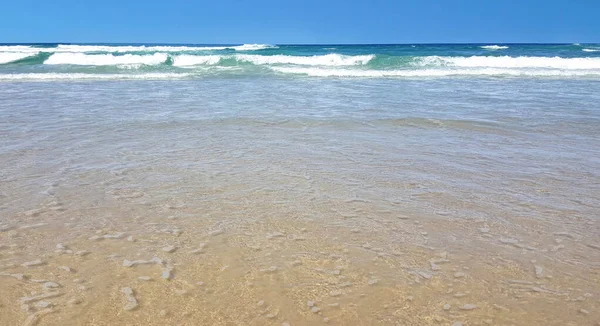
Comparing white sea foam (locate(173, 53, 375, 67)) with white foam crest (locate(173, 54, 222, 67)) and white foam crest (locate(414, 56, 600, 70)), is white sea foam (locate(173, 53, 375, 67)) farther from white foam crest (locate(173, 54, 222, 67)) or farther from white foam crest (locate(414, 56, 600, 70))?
white foam crest (locate(414, 56, 600, 70))

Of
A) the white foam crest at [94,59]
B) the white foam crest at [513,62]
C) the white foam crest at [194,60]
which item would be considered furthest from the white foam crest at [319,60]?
the white foam crest at [94,59]

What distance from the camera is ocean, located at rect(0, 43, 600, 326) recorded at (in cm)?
227

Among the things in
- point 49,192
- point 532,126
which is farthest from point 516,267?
point 532,126

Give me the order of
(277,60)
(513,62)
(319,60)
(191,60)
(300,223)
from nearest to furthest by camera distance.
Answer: (300,223) → (513,62) → (191,60) → (319,60) → (277,60)

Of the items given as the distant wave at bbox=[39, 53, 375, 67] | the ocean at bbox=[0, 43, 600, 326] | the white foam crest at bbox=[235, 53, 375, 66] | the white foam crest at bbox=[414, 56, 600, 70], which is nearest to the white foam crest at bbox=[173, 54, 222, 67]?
the distant wave at bbox=[39, 53, 375, 67]

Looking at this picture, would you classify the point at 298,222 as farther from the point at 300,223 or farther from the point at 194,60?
the point at 194,60

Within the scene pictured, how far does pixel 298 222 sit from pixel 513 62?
87.8 ft

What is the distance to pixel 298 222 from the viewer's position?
3318 millimetres

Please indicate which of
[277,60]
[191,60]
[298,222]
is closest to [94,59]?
[191,60]

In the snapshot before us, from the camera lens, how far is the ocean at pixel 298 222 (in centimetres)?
227

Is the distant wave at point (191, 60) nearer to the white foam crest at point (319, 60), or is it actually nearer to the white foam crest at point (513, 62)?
the white foam crest at point (319, 60)

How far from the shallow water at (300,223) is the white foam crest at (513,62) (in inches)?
795

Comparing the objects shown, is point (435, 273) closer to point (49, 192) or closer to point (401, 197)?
point (401, 197)

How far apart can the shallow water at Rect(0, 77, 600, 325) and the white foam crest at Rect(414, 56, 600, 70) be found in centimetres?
2019
